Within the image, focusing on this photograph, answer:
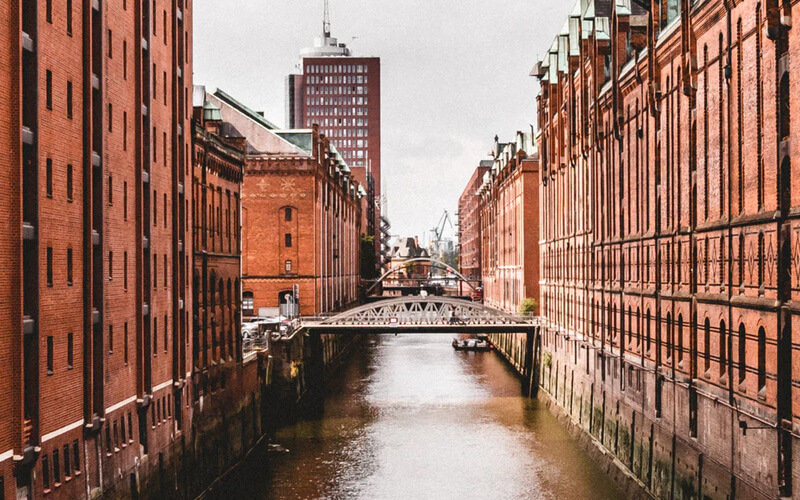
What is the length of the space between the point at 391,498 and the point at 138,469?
1010 cm

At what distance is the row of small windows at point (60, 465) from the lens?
65.8 ft

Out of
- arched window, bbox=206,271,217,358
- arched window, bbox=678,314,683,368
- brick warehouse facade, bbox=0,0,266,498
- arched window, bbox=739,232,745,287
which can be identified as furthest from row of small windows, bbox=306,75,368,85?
arched window, bbox=739,232,745,287

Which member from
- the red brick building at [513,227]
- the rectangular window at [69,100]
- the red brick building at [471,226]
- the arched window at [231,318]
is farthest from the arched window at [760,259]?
the red brick building at [471,226]

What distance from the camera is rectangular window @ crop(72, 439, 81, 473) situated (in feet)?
71.3

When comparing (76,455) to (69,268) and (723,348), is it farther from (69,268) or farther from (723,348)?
(723,348)

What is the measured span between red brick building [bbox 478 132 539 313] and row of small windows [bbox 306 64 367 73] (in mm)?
77563

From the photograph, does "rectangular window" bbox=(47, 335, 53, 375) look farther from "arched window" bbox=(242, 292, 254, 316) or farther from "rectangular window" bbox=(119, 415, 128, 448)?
"arched window" bbox=(242, 292, 254, 316)

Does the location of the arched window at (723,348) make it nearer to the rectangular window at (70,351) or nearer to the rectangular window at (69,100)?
the rectangular window at (70,351)

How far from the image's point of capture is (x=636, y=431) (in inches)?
1318

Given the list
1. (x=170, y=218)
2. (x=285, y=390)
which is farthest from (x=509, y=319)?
(x=170, y=218)

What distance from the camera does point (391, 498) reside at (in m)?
33.3

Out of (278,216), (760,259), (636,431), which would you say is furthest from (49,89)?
(278,216)

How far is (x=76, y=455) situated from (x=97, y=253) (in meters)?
4.96

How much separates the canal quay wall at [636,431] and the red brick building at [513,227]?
747 inches
